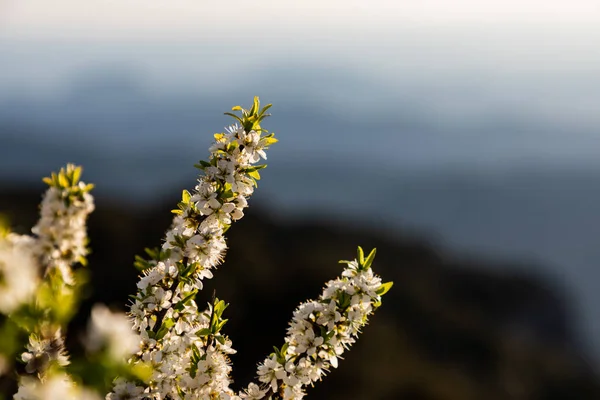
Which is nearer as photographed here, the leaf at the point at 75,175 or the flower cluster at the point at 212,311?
the flower cluster at the point at 212,311

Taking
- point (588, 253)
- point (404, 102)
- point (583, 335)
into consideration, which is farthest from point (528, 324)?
point (404, 102)

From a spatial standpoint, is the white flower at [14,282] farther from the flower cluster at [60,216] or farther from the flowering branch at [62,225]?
the flower cluster at [60,216]

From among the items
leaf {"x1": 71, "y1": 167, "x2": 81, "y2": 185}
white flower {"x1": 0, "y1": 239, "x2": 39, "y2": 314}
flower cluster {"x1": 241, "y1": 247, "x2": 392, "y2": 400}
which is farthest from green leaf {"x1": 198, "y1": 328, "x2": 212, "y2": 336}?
white flower {"x1": 0, "y1": 239, "x2": 39, "y2": 314}

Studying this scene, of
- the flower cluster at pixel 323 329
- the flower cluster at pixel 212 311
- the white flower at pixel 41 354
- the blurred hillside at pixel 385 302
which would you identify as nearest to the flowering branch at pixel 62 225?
the flower cluster at pixel 212 311

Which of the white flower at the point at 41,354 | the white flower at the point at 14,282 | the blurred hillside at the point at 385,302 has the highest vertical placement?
the blurred hillside at the point at 385,302

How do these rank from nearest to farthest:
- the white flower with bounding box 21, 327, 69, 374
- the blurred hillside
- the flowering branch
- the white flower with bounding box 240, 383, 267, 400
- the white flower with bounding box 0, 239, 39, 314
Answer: the white flower with bounding box 0, 239, 39, 314 → the white flower with bounding box 21, 327, 69, 374 → the white flower with bounding box 240, 383, 267, 400 → the flowering branch → the blurred hillside

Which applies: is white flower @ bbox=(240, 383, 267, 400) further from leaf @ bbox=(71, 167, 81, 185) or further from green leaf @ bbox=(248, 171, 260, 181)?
leaf @ bbox=(71, 167, 81, 185)
